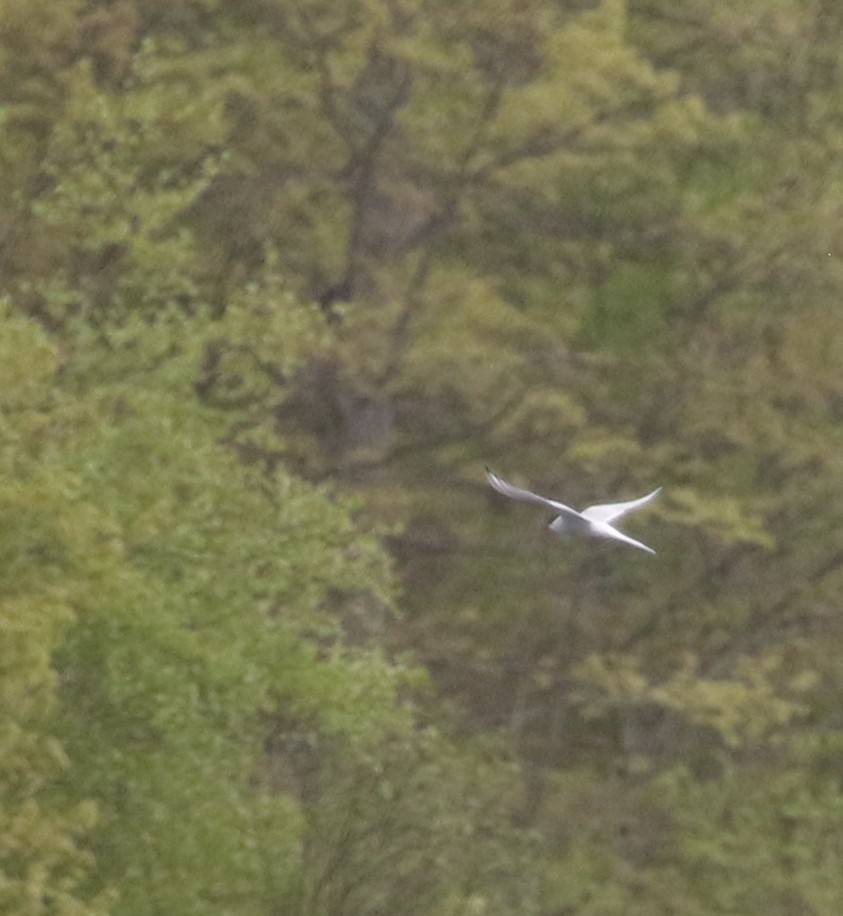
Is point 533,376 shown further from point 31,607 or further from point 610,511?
point 610,511

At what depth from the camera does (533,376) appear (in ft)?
79.3

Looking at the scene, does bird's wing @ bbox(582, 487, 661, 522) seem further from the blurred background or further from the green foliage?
the blurred background

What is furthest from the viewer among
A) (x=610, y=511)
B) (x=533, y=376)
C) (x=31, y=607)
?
(x=533, y=376)

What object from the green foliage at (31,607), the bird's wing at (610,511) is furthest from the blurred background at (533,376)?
the bird's wing at (610,511)

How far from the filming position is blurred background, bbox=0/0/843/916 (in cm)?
2070

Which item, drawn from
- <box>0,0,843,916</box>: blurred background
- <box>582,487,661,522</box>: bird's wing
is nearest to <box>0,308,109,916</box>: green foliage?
<box>582,487,661,522</box>: bird's wing

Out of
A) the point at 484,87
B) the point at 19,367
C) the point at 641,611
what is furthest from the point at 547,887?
the point at 19,367

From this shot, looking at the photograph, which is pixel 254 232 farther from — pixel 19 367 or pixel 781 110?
pixel 19 367

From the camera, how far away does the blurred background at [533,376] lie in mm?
20703

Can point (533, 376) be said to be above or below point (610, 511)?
below

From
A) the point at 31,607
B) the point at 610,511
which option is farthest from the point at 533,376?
the point at 610,511

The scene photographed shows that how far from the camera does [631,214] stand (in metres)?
24.4

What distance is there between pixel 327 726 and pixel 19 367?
349 cm

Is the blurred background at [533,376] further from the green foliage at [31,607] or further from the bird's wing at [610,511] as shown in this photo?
the bird's wing at [610,511]
